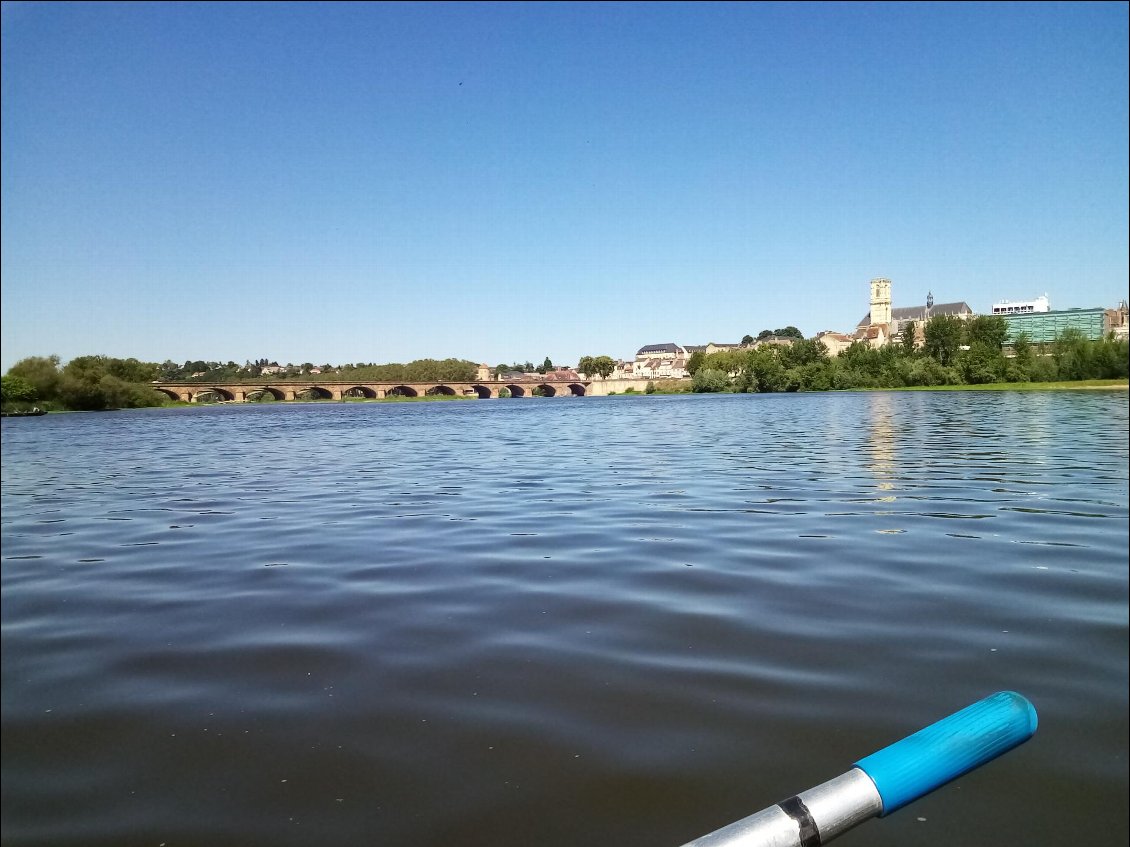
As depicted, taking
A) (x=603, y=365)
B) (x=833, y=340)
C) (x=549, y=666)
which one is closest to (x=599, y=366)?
(x=603, y=365)

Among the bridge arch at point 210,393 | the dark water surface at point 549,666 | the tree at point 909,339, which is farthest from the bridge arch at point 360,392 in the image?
the dark water surface at point 549,666

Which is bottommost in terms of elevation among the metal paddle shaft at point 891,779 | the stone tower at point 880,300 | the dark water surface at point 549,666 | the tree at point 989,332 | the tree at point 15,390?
the dark water surface at point 549,666

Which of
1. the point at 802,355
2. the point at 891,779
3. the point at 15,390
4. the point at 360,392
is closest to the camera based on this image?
the point at 891,779

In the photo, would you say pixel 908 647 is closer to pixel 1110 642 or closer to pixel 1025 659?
pixel 1025 659

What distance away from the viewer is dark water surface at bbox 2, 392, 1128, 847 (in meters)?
3.37

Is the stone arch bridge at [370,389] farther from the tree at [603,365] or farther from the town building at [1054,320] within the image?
the town building at [1054,320]

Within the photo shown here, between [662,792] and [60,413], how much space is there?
93055 mm

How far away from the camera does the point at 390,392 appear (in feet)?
480

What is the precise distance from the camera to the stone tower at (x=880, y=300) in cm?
17312

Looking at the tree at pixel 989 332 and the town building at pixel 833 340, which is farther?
the town building at pixel 833 340

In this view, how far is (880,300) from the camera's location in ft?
572

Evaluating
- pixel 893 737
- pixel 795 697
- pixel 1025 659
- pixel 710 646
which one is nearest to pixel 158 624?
pixel 710 646

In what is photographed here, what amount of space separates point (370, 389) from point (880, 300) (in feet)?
376

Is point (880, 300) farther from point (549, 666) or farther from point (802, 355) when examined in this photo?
point (549, 666)
